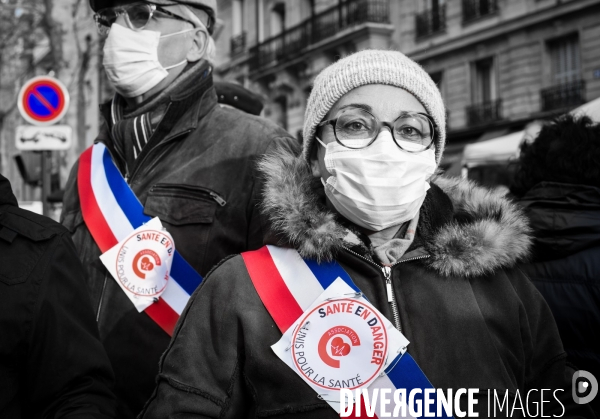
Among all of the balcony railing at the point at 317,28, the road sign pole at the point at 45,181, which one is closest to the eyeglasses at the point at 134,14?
the road sign pole at the point at 45,181

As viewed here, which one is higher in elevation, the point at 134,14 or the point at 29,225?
the point at 134,14

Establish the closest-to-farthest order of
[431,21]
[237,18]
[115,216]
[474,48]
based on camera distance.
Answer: [115,216], [474,48], [431,21], [237,18]

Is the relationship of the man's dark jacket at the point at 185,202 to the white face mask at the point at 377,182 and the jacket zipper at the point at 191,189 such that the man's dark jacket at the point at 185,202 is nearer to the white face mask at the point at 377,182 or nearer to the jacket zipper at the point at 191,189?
the jacket zipper at the point at 191,189

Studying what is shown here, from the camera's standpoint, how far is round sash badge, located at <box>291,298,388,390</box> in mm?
1892

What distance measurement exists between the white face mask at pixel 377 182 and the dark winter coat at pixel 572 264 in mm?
737

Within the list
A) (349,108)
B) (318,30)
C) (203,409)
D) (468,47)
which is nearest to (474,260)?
(349,108)

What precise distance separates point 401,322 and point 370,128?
59 cm

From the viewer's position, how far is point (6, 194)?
195cm

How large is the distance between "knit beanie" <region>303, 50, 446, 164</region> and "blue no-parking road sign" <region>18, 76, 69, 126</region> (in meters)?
6.00

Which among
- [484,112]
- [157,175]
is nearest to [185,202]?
[157,175]

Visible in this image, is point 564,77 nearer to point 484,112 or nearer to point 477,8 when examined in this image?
point 484,112

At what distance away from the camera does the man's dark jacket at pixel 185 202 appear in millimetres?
2557

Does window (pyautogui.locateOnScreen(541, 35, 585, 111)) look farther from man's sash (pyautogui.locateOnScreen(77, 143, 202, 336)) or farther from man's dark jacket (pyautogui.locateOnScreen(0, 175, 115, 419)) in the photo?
man's dark jacket (pyautogui.locateOnScreen(0, 175, 115, 419))

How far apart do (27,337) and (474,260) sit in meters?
→ 1.26
